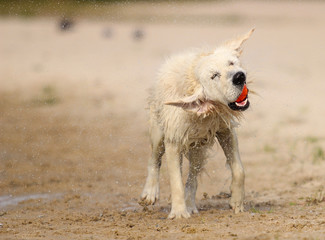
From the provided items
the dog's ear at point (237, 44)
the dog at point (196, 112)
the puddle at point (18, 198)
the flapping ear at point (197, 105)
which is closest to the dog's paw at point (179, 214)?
the dog at point (196, 112)

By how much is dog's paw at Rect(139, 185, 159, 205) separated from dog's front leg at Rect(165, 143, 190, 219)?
0.59 metres

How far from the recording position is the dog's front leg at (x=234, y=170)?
19.5 ft

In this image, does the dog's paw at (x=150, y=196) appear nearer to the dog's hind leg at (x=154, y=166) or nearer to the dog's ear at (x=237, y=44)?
the dog's hind leg at (x=154, y=166)

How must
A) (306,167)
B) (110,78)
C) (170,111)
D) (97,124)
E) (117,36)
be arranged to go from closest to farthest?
(170,111)
(306,167)
(97,124)
(110,78)
(117,36)

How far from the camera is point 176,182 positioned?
598cm

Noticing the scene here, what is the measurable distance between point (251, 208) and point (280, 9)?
1012 inches

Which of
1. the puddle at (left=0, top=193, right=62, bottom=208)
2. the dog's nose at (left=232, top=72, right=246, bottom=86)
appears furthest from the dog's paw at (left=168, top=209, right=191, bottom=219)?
the puddle at (left=0, top=193, right=62, bottom=208)

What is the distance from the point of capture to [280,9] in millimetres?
30703

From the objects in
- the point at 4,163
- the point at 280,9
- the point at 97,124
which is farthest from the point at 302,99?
the point at 280,9

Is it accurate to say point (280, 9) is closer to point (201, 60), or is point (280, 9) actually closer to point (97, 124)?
point (97, 124)

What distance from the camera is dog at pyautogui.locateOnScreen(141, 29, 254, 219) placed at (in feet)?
18.2

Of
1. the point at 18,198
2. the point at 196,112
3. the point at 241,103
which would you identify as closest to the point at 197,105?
the point at 196,112

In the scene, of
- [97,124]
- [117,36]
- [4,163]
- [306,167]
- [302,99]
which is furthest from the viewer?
[117,36]

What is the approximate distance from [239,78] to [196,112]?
20.3 inches
